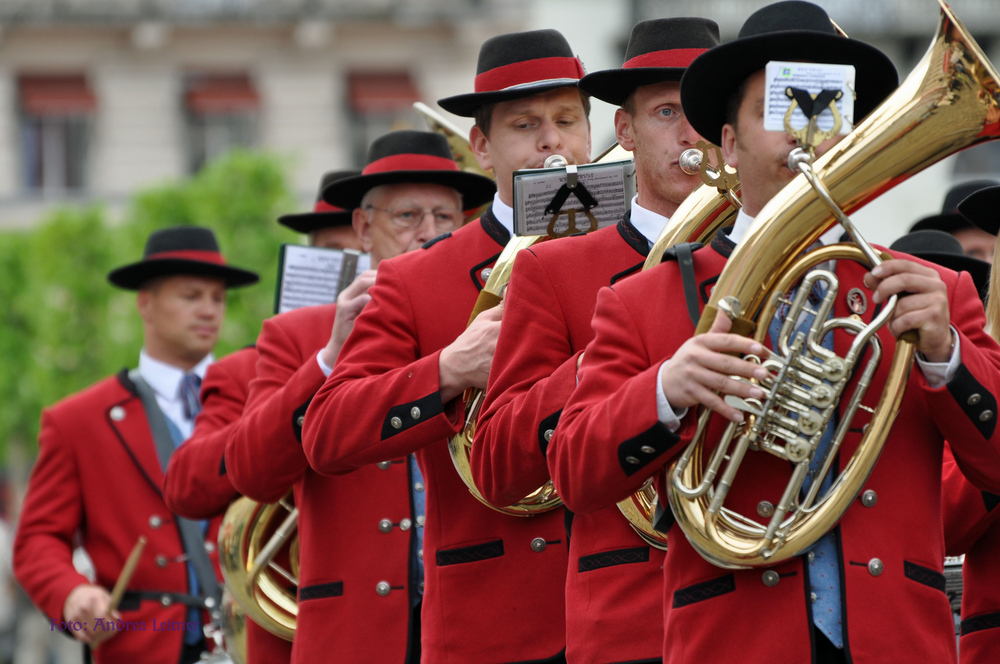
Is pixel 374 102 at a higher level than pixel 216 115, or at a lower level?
higher

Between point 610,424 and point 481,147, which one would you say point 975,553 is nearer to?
point 610,424

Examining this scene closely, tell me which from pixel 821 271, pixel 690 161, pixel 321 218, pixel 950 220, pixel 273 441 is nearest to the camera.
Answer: pixel 821 271

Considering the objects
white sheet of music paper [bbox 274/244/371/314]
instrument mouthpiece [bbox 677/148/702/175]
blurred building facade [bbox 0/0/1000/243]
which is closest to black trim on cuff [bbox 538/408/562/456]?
instrument mouthpiece [bbox 677/148/702/175]

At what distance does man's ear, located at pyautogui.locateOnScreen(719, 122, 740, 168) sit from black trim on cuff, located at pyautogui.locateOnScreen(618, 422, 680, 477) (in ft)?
2.12

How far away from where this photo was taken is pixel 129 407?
7418 millimetres

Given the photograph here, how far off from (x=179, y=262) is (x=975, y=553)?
15.4 ft

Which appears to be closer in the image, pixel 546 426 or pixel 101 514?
pixel 546 426

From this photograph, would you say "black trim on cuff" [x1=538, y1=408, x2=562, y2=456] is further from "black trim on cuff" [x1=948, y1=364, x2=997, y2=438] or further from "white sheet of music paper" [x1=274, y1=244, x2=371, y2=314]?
"white sheet of music paper" [x1=274, y1=244, x2=371, y2=314]

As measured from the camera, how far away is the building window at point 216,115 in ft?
92.2

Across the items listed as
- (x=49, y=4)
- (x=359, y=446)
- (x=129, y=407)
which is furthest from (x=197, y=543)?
(x=49, y=4)

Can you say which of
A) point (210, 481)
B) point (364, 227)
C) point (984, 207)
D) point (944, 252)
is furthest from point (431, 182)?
point (944, 252)

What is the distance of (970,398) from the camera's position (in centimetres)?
309

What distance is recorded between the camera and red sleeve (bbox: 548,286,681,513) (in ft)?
10.1

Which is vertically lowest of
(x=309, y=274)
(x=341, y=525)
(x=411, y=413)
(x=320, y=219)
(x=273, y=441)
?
(x=341, y=525)
